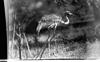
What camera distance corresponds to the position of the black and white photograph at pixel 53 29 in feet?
4.69

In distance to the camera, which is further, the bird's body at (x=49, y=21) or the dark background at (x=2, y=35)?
the dark background at (x=2, y=35)

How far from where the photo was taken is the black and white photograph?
1.43 meters

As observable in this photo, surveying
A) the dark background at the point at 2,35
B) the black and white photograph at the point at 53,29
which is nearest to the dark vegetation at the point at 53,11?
the black and white photograph at the point at 53,29

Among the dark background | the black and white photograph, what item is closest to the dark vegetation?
the black and white photograph

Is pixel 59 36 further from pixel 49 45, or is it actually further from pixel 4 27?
pixel 4 27

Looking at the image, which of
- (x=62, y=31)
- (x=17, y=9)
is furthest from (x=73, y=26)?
(x=17, y=9)

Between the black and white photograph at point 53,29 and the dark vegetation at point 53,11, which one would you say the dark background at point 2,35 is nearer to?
the black and white photograph at point 53,29

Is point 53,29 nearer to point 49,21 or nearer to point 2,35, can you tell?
point 49,21

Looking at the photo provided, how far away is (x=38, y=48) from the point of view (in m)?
1.53

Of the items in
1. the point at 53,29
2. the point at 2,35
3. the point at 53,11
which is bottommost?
the point at 2,35

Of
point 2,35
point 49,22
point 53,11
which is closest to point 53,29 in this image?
point 49,22

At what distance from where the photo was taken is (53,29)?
4.98ft

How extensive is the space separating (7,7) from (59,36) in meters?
0.74

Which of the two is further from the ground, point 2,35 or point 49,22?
point 49,22
